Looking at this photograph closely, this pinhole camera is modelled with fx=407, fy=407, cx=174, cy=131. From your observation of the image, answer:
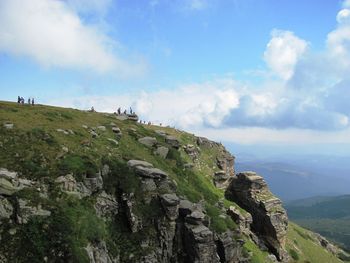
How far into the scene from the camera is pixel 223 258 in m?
59.3

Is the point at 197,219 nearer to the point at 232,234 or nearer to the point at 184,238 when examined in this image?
the point at 184,238

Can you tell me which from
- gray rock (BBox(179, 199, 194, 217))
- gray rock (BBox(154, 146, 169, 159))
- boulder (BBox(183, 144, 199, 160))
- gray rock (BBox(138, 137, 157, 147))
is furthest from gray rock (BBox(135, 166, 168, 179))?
boulder (BBox(183, 144, 199, 160))

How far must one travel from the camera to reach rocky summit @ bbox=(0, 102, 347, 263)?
42344 mm

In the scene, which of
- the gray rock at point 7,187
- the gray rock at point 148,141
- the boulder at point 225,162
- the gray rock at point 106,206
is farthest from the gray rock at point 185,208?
the boulder at point 225,162

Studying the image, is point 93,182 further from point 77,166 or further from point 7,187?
point 7,187

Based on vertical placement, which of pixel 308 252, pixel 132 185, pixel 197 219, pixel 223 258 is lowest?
pixel 308 252

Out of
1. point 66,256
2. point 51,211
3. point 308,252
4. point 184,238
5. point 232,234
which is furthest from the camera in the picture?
point 308,252

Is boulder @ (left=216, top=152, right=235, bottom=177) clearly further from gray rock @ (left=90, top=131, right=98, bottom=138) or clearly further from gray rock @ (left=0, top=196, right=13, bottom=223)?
gray rock @ (left=0, top=196, right=13, bottom=223)

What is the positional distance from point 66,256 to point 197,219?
70.0 ft

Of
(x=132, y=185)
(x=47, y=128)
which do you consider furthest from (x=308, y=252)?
(x=47, y=128)

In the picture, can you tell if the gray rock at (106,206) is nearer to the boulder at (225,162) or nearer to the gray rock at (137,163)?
the gray rock at (137,163)

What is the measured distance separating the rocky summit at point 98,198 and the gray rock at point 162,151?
0.25 meters

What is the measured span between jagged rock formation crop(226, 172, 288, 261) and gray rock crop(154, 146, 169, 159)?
35932 mm

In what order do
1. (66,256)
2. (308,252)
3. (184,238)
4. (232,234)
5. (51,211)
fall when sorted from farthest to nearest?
(308,252), (232,234), (184,238), (51,211), (66,256)
